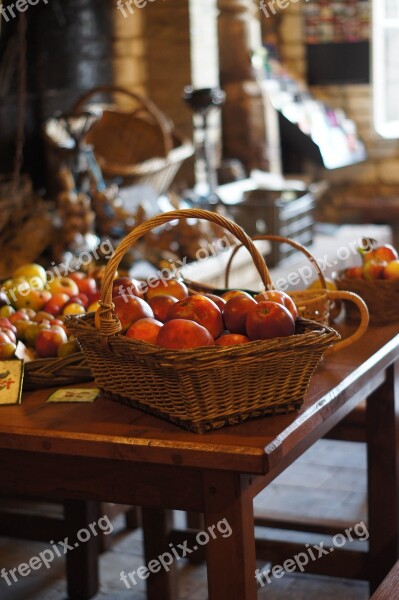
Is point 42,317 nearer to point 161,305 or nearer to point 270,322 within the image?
point 161,305

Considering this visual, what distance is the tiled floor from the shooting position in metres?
3.19

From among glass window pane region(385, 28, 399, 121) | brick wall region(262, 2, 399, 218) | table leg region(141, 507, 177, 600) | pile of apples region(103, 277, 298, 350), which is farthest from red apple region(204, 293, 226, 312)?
glass window pane region(385, 28, 399, 121)

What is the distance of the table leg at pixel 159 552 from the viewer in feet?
9.75

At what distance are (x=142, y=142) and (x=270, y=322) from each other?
13.2ft

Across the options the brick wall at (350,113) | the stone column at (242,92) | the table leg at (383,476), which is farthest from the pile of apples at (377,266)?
the brick wall at (350,113)

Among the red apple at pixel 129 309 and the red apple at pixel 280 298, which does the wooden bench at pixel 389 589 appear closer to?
the red apple at pixel 280 298

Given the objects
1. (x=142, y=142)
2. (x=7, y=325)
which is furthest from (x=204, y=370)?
(x=142, y=142)

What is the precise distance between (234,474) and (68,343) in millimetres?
655

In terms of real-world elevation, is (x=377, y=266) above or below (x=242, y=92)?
below

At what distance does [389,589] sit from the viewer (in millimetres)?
1991

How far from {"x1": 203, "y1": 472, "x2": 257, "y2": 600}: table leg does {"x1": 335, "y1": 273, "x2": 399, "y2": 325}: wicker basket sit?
96 cm

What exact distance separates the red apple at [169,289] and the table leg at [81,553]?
1.01 metres

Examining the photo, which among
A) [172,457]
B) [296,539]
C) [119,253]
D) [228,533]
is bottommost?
[296,539]

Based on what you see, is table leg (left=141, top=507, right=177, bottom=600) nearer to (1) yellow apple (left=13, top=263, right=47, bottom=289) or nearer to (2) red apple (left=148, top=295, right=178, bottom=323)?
(1) yellow apple (left=13, top=263, right=47, bottom=289)
